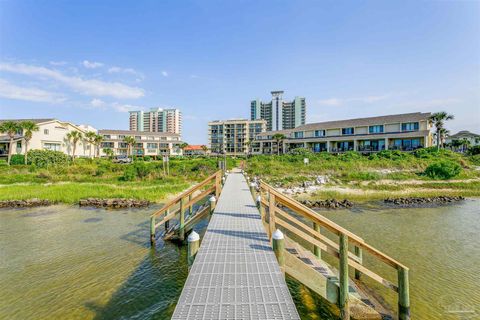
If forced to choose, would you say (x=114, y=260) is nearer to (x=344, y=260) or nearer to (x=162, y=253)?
(x=162, y=253)

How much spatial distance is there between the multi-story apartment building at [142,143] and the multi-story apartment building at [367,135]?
40.0 meters

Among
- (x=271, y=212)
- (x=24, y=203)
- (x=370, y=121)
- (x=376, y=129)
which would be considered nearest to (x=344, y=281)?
(x=271, y=212)

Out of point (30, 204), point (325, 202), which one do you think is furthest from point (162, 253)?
point (30, 204)

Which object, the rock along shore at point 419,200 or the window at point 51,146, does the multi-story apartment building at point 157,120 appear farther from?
the rock along shore at point 419,200

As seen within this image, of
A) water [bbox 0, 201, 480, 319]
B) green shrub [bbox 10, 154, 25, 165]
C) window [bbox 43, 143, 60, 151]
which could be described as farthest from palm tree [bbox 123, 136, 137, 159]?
water [bbox 0, 201, 480, 319]

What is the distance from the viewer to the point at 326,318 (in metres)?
6.35

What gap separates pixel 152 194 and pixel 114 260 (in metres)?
12.5

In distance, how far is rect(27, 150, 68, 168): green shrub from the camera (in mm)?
40312

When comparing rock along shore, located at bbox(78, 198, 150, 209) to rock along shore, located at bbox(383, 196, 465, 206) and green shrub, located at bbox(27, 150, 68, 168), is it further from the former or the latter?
green shrub, located at bbox(27, 150, 68, 168)

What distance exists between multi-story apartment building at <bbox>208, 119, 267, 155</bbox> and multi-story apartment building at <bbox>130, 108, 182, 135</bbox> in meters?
77.2

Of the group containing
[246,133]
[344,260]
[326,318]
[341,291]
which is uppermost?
[246,133]

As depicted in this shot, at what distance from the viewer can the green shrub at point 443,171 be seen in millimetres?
29703

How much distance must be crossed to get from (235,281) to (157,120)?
594 ft

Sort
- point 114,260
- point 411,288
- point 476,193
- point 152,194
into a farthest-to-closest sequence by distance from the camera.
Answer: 1. point 476,193
2. point 152,194
3. point 114,260
4. point 411,288
